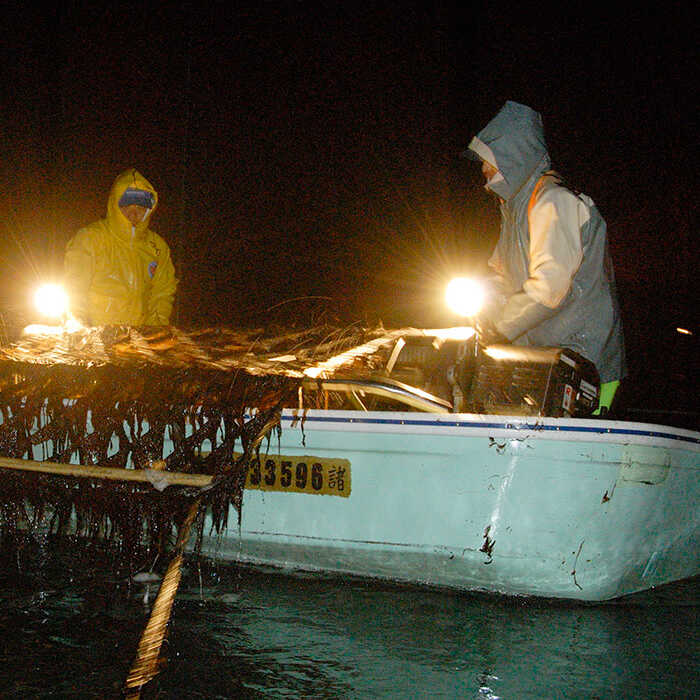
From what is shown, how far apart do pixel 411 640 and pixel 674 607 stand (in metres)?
1.69

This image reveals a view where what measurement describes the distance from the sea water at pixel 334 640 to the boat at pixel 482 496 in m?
0.17

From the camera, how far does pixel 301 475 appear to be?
159 inches

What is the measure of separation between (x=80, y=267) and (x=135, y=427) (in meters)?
2.18

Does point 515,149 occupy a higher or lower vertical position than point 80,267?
higher

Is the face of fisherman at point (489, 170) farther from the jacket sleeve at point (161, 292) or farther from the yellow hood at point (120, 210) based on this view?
the jacket sleeve at point (161, 292)

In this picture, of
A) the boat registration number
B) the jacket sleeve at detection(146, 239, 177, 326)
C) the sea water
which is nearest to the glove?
the boat registration number

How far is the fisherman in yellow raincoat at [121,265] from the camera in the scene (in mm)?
5836

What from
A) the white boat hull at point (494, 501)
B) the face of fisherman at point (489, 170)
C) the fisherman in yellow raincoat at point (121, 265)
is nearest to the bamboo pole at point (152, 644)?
the white boat hull at point (494, 501)

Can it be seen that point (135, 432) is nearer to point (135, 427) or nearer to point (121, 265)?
point (135, 427)

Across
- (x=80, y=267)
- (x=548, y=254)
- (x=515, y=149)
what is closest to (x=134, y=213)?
(x=80, y=267)

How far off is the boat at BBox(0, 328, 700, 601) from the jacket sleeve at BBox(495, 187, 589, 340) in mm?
315

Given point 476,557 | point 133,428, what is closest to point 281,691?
point 476,557

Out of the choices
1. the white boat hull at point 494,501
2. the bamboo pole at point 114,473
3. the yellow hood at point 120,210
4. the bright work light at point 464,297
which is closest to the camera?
the bamboo pole at point 114,473

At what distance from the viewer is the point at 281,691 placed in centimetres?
290
